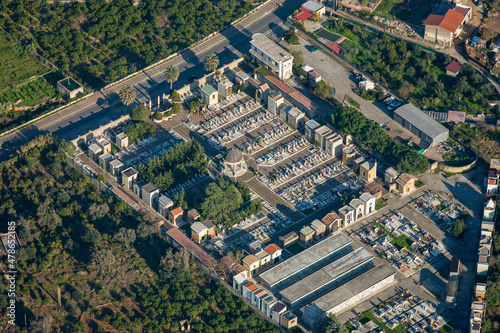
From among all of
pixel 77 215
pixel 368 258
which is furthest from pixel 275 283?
pixel 77 215

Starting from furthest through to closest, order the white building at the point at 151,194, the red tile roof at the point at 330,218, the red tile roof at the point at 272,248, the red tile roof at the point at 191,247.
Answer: the white building at the point at 151,194, the red tile roof at the point at 330,218, the red tile roof at the point at 272,248, the red tile roof at the point at 191,247

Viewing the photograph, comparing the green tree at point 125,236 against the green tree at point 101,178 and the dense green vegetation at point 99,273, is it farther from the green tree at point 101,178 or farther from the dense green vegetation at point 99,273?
the green tree at point 101,178

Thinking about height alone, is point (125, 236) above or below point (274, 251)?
above

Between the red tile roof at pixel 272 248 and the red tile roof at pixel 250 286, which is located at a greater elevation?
the red tile roof at pixel 272 248

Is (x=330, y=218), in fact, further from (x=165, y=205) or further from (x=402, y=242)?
(x=165, y=205)

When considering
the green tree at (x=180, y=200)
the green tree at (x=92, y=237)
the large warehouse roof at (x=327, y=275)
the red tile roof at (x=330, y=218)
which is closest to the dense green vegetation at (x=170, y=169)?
the green tree at (x=180, y=200)

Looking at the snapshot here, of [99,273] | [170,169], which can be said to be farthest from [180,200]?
[99,273]

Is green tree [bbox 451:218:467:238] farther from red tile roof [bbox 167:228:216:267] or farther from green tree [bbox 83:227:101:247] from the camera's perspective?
green tree [bbox 83:227:101:247]
